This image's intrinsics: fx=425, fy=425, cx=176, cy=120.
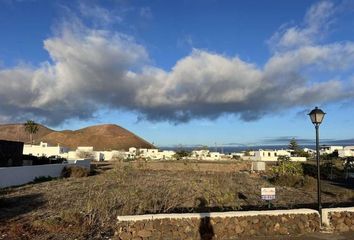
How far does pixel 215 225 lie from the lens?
11.2 meters

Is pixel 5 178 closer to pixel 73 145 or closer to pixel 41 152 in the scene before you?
pixel 41 152

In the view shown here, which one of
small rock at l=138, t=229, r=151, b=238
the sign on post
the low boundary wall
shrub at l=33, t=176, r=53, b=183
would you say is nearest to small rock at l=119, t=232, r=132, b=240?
small rock at l=138, t=229, r=151, b=238

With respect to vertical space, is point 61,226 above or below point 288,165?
below

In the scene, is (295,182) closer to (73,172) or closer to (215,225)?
(215,225)

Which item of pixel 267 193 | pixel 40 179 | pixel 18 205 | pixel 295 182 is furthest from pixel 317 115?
pixel 40 179

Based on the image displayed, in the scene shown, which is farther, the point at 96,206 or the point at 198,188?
the point at 198,188

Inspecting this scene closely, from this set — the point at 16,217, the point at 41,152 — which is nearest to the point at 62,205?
the point at 16,217

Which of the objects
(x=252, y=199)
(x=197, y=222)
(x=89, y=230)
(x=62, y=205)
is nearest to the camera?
(x=197, y=222)

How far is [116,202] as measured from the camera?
1474 centimetres

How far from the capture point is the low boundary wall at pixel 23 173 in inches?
1180

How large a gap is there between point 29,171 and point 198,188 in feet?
62.3

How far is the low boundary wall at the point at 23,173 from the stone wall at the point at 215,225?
2158 cm

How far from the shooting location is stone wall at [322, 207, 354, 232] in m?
11.9

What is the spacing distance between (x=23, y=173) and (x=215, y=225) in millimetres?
25272
